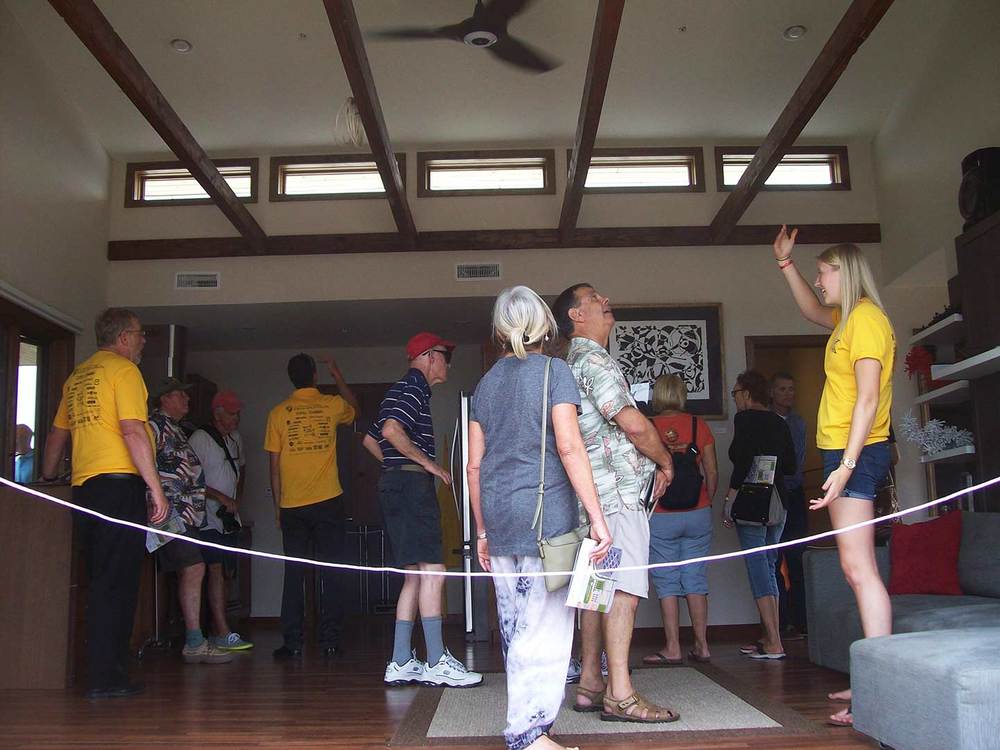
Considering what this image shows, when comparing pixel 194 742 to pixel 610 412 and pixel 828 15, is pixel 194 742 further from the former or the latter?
pixel 828 15

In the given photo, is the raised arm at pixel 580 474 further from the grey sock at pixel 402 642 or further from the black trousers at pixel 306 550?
the black trousers at pixel 306 550

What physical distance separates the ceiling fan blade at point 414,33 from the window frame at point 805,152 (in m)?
2.32

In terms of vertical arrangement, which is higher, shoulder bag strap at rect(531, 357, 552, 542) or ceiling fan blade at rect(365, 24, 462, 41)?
ceiling fan blade at rect(365, 24, 462, 41)

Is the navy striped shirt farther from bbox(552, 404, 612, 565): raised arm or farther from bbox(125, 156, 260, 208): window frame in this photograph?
bbox(125, 156, 260, 208): window frame

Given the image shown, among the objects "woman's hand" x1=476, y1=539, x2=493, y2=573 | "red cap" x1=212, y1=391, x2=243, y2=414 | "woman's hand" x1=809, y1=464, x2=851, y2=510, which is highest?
"red cap" x1=212, y1=391, x2=243, y2=414

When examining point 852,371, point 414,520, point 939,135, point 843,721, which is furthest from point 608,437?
point 939,135

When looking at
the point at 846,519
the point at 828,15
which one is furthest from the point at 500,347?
the point at 828,15

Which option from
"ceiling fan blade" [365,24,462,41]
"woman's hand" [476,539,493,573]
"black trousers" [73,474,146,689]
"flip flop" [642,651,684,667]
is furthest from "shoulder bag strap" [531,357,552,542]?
"ceiling fan blade" [365,24,462,41]

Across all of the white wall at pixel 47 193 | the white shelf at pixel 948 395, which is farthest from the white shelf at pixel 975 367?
the white wall at pixel 47 193

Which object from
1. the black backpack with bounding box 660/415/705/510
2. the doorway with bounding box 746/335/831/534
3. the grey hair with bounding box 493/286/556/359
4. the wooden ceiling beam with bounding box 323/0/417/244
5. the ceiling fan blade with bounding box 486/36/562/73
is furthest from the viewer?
the doorway with bounding box 746/335/831/534

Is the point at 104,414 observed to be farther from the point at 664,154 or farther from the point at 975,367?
the point at 664,154

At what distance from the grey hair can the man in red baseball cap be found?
1.37 meters

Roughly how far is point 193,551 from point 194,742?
2049 mm

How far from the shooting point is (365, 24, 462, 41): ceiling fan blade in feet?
14.9
